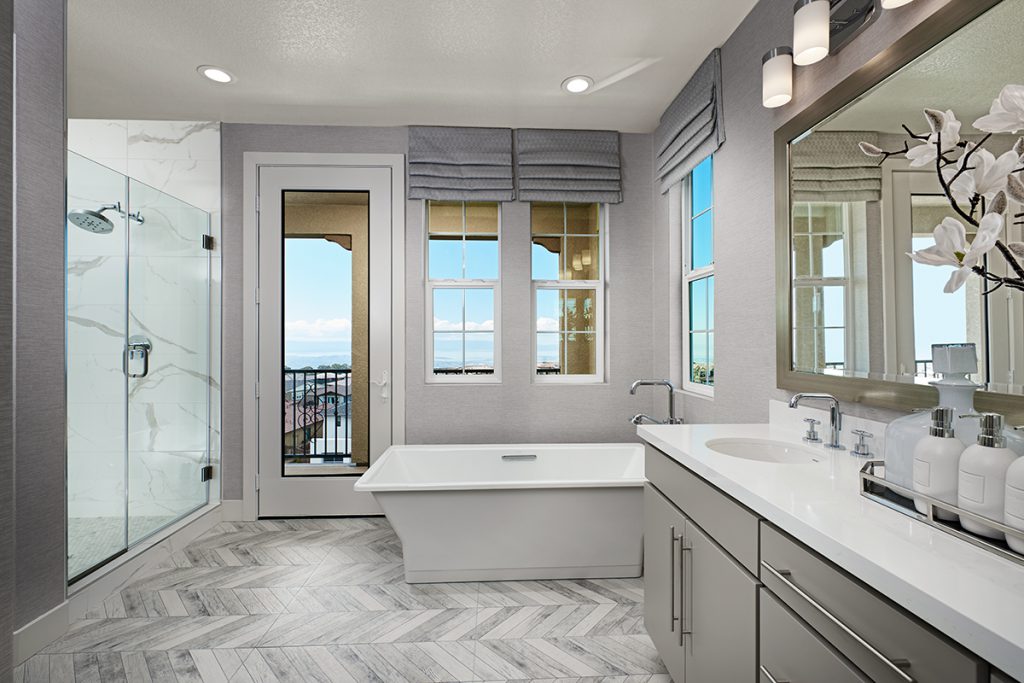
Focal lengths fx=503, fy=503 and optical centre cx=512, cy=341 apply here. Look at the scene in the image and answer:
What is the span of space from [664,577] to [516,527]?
94 centimetres

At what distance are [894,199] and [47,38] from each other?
2.98m

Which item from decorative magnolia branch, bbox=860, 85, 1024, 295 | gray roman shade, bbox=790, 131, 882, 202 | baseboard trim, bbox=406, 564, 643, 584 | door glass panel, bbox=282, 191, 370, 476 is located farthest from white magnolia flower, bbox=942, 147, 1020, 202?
door glass panel, bbox=282, 191, 370, 476

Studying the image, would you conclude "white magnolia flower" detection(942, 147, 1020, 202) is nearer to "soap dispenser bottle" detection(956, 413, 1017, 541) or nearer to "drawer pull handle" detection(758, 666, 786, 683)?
"soap dispenser bottle" detection(956, 413, 1017, 541)

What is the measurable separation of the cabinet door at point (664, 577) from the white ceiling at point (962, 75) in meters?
1.25

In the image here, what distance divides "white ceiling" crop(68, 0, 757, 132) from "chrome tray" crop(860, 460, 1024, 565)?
205cm

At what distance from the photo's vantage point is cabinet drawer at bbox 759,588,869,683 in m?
0.86

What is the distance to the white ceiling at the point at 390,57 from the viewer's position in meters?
2.23

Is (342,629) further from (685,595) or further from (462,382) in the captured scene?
(462,382)

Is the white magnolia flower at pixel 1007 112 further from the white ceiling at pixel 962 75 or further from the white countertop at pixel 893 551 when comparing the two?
the white countertop at pixel 893 551

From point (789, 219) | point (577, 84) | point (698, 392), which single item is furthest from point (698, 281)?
point (577, 84)

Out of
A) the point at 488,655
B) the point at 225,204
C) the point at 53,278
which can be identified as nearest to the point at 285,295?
the point at 225,204

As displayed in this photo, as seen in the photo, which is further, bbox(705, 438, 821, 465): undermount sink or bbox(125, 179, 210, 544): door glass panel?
bbox(125, 179, 210, 544): door glass panel

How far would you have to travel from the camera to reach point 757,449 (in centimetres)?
176

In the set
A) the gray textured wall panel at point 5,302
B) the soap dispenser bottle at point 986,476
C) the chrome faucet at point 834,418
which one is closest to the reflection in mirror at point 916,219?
the chrome faucet at point 834,418
